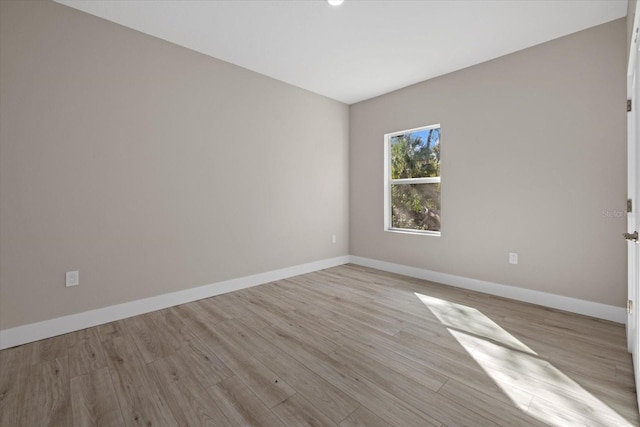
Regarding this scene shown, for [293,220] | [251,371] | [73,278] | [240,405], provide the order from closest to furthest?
[240,405] → [251,371] → [73,278] → [293,220]

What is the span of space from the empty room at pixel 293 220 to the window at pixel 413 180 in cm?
5

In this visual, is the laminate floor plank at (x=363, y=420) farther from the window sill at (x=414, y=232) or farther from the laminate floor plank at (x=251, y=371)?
the window sill at (x=414, y=232)

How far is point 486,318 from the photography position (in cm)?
259

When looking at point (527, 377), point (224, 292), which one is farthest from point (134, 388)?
point (527, 377)

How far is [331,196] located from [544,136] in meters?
2.75

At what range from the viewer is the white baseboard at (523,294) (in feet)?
8.39

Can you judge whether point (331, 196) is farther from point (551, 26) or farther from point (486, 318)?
point (551, 26)

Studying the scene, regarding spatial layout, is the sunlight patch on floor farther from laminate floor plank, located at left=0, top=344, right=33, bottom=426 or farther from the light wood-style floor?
laminate floor plank, located at left=0, top=344, right=33, bottom=426

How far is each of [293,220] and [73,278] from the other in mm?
2411

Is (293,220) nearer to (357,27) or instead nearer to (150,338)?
(150,338)

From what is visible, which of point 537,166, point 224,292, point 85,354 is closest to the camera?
point 85,354

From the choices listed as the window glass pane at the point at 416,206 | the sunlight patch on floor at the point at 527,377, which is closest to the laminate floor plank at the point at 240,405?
the sunlight patch on floor at the point at 527,377

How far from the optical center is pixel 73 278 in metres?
2.40

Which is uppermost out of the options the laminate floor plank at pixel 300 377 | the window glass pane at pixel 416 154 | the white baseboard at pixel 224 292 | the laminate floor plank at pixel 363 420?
the window glass pane at pixel 416 154
